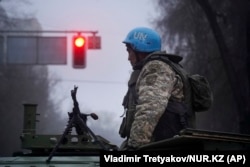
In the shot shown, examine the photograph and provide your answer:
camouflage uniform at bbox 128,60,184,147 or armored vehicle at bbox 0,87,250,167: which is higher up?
camouflage uniform at bbox 128,60,184,147

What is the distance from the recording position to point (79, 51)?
17766mm

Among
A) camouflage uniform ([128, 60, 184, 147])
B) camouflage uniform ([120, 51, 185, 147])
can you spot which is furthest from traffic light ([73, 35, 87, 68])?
camouflage uniform ([128, 60, 184, 147])

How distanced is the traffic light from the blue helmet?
1242cm

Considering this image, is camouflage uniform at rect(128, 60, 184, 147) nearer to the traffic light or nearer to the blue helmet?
the blue helmet

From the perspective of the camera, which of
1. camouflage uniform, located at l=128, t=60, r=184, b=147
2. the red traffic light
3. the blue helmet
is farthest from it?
the red traffic light

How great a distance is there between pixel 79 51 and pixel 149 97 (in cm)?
1337

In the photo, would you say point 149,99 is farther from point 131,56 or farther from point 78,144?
point 78,144

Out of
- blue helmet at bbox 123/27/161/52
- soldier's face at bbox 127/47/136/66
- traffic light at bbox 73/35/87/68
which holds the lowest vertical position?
soldier's face at bbox 127/47/136/66

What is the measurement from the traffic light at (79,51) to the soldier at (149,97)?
12.4 metres

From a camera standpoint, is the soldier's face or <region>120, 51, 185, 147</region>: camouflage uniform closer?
<region>120, 51, 185, 147</region>: camouflage uniform

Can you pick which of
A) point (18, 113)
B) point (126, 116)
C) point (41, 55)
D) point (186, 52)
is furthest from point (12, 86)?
point (126, 116)

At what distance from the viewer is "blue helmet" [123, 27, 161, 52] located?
498 centimetres

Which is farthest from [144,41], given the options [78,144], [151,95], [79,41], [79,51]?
[79,41]

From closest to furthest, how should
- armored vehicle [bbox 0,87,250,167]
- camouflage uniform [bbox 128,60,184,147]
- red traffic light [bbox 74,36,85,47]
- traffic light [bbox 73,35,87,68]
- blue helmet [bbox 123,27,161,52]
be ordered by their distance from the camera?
armored vehicle [bbox 0,87,250,167] < camouflage uniform [bbox 128,60,184,147] < blue helmet [bbox 123,27,161,52] < traffic light [bbox 73,35,87,68] < red traffic light [bbox 74,36,85,47]
